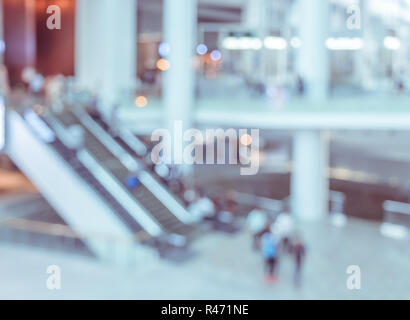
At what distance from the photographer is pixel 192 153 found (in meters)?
15.8

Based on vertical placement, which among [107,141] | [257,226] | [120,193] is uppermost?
[107,141]

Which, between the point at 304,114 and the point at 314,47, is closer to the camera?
the point at 304,114

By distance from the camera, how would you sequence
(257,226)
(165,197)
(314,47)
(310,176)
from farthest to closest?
(310,176), (314,47), (165,197), (257,226)

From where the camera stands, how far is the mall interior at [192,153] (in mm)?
8828

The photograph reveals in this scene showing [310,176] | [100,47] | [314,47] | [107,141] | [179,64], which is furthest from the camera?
[100,47]

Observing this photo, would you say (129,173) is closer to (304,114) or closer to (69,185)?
(69,185)

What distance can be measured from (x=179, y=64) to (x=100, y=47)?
3.14 meters

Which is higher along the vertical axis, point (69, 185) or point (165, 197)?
point (69, 185)

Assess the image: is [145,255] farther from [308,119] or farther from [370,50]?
[370,50]

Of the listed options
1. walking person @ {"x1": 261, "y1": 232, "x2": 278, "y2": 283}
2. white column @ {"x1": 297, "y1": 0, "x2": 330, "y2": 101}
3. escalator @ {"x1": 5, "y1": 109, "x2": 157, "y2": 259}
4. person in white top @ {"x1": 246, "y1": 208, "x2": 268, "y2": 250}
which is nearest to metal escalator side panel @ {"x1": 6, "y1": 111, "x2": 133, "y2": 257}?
escalator @ {"x1": 5, "y1": 109, "x2": 157, "y2": 259}

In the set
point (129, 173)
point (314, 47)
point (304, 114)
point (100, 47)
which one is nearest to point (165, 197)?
point (129, 173)

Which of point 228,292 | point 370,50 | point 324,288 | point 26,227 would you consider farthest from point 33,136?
point 370,50

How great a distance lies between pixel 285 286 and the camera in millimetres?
8406

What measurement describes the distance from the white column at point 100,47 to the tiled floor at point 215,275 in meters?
7.18
